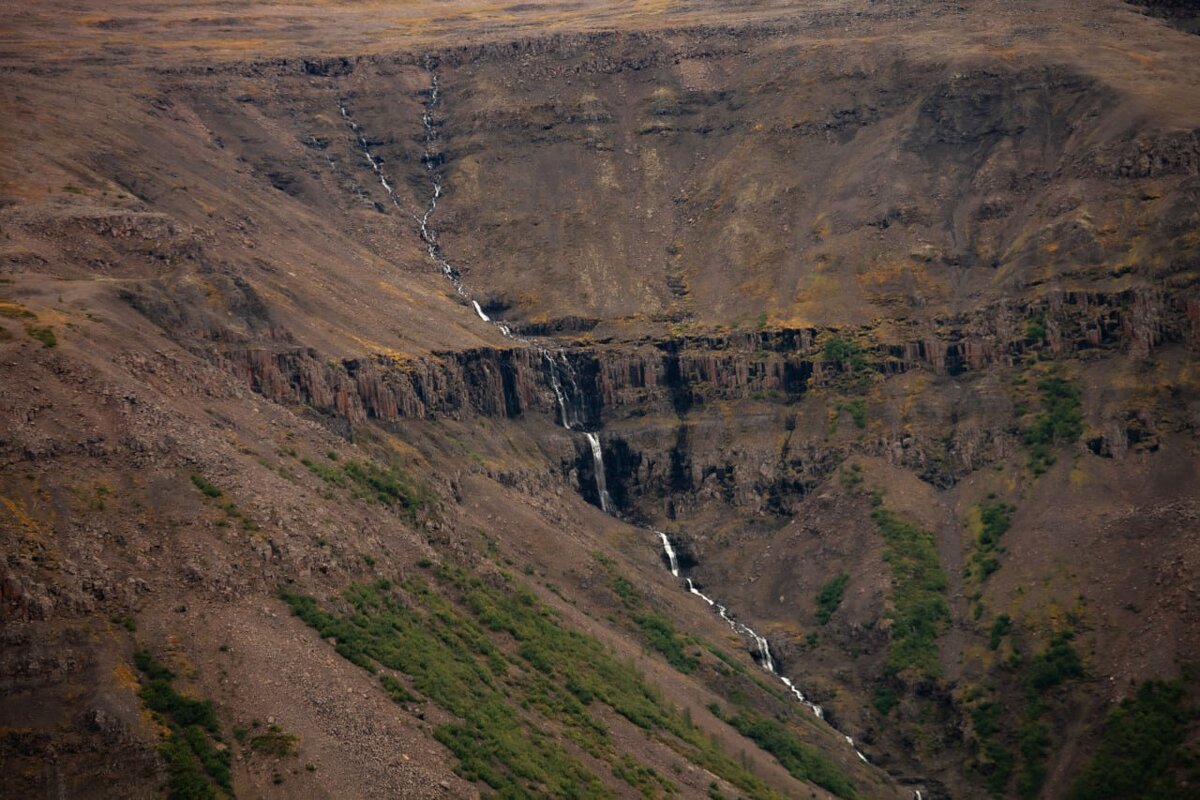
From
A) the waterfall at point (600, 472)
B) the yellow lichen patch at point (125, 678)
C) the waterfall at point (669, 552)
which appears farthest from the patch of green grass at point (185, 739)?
the waterfall at point (600, 472)

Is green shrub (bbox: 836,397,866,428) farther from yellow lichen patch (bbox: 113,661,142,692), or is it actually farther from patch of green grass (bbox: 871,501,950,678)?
yellow lichen patch (bbox: 113,661,142,692)

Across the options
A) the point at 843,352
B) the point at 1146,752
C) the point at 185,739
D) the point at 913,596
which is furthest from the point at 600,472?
the point at 185,739

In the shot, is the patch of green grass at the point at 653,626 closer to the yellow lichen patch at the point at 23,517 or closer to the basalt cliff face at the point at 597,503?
the basalt cliff face at the point at 597,503

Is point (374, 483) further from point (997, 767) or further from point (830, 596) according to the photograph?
point (997, 767)

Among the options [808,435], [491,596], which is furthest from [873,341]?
[491,596]

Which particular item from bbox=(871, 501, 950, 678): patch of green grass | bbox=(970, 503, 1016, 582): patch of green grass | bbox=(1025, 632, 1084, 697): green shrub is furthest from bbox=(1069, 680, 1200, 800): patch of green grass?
bbox=(970, 503, 1016, 582): patch of green grass

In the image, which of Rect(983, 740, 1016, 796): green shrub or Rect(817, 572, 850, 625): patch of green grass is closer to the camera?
Rect(983, 740, 1016, 796): green shrub
